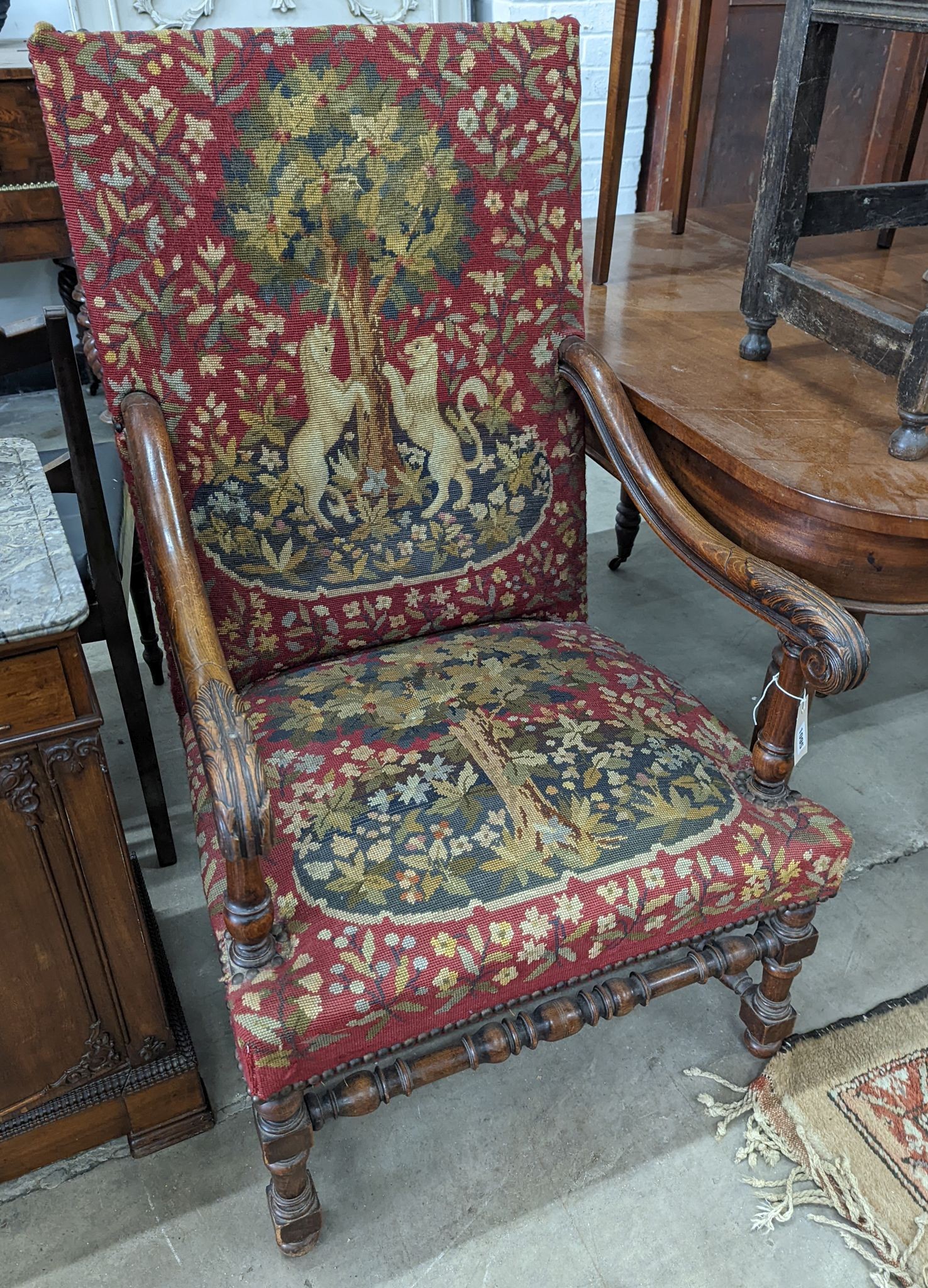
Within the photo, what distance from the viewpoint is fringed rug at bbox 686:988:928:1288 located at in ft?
3.84

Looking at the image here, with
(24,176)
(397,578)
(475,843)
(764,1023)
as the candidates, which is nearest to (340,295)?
(397,578)

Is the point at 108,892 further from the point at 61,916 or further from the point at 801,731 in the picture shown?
the point at 801,731

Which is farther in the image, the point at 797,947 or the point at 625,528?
the point at 625,528

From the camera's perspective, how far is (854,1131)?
4.15 feet

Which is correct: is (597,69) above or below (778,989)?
above

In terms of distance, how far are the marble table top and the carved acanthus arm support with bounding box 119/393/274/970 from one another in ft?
0.33

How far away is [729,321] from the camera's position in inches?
66.2

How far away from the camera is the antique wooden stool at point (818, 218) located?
3.80 feet

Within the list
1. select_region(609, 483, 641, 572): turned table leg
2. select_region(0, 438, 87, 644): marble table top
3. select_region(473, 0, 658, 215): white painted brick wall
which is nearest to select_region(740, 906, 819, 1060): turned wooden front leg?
select_region(0, 438, 87, 644): marble table top

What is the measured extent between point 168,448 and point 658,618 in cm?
146

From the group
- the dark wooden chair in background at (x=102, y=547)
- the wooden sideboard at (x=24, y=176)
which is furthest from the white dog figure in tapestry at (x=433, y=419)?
the wooden sideboard at (x=24, y=176)

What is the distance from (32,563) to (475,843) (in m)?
0.53

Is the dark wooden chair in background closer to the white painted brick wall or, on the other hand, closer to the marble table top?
the marble table top

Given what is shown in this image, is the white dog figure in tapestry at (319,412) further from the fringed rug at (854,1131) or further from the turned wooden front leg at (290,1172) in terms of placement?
the fringed rug at (854,1131)
